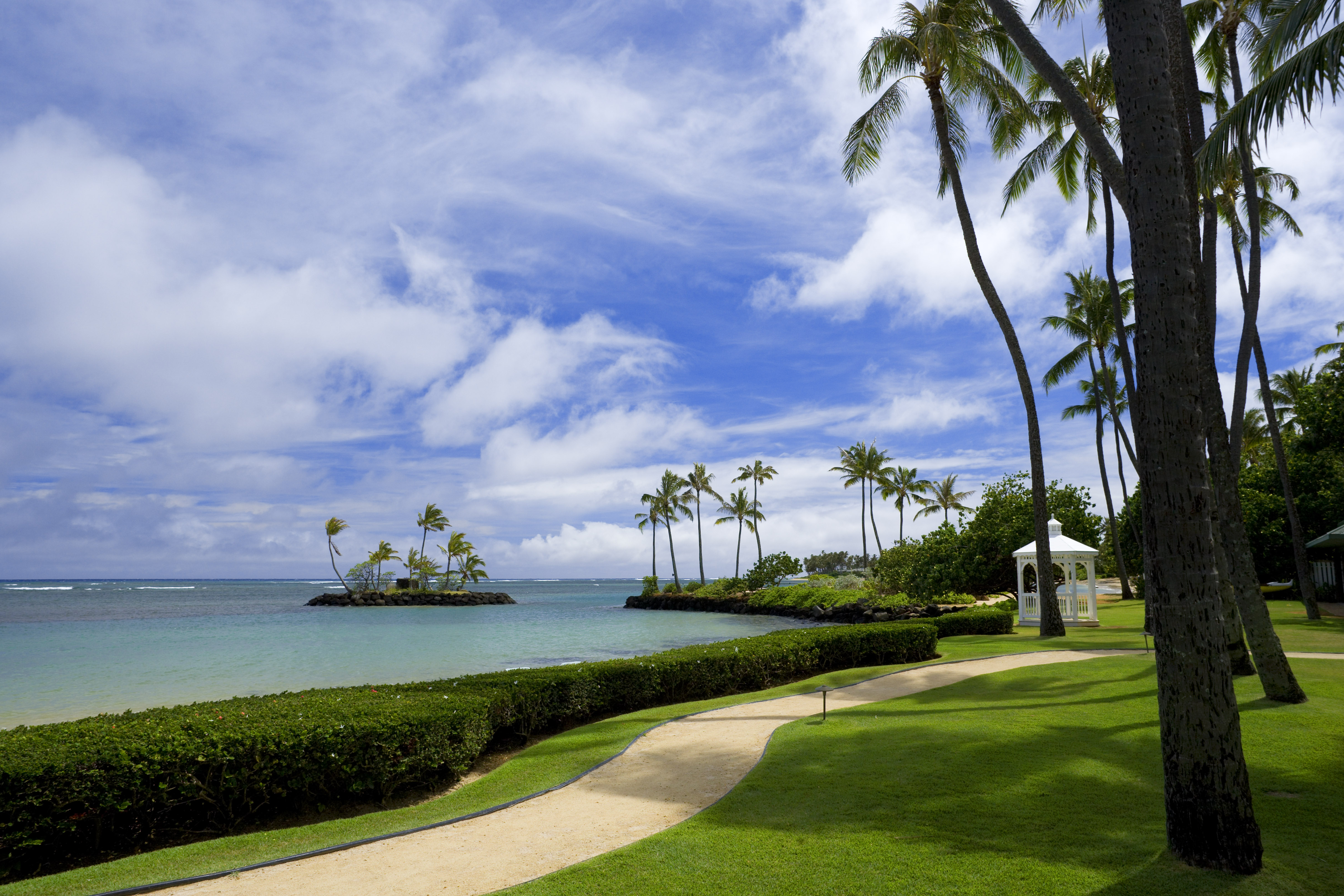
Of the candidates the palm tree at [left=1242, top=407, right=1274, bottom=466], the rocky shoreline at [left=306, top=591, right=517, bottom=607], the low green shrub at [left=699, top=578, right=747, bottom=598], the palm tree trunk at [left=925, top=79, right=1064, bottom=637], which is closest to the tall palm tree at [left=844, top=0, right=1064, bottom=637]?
the palm tree trunk at [left=925, top=79, right=1064, bottom=637]

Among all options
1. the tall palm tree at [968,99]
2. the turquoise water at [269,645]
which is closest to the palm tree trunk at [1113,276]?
the tall palm tree at [968,99]

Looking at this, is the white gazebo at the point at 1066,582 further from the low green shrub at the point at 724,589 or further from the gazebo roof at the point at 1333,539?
the low green shrub at the point at 724,589

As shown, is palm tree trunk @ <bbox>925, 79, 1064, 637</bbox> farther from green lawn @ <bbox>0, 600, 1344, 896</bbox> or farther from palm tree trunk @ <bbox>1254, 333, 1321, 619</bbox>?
palm tree trunk @ <bbox>1254, 333, 1321, 619</bbox>

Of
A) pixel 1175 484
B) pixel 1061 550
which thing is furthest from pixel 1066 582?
pixel 1175 484

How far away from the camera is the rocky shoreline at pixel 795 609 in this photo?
27500mm

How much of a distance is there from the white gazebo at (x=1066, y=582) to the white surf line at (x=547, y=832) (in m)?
16.2

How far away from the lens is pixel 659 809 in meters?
6.19

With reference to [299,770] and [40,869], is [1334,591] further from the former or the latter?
[40,869]

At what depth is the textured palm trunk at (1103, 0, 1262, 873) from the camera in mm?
4238

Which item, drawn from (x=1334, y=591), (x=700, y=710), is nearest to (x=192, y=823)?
(x=700, y=710)

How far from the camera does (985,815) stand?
5465 mm

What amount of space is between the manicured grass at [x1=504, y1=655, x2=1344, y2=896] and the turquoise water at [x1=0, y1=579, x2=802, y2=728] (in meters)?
13.7

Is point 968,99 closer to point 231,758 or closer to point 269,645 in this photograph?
point 231,758

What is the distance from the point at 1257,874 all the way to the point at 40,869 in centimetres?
848
